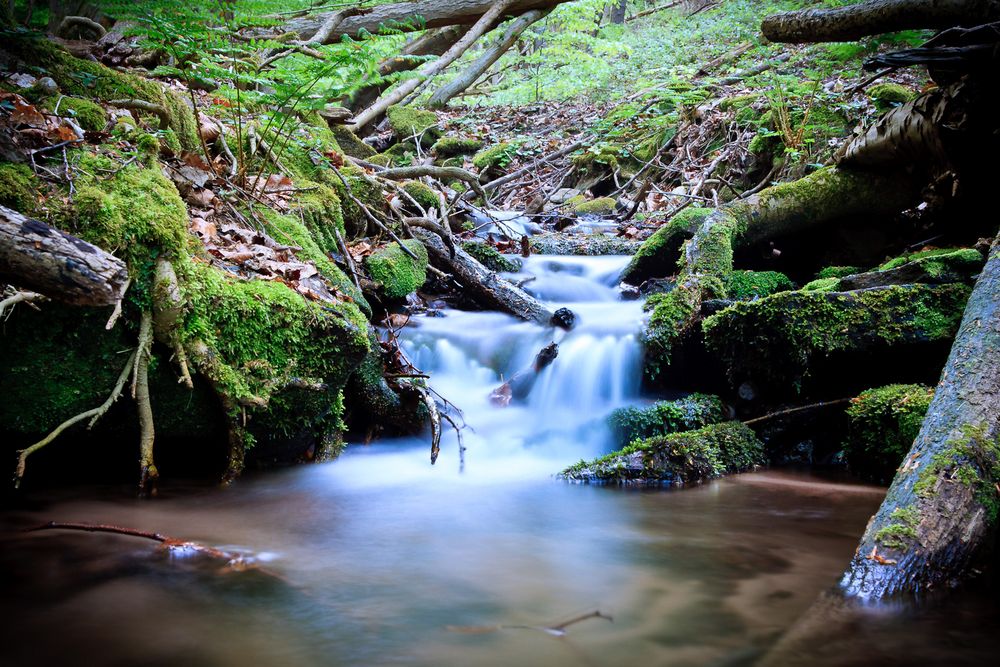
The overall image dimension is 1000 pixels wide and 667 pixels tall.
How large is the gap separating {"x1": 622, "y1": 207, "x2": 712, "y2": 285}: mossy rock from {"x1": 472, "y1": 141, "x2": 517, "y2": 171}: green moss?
5.34 m

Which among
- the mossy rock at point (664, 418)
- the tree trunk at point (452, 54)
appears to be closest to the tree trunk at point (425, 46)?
the tree trunk at point (452, 54)

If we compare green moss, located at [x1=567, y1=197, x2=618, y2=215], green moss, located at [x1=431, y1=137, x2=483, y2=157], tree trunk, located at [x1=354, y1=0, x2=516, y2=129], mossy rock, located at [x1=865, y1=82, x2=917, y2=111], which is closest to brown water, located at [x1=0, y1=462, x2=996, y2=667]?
mossy rock, located at [x1=865, y1=82, x2=917, y2=111]

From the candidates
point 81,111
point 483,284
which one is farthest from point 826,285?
point 81,111

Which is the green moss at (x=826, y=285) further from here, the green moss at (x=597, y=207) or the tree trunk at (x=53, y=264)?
the green moss at (x=597, y=207)

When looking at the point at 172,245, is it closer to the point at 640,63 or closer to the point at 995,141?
the point at 995,141

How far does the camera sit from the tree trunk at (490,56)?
35.7 ft

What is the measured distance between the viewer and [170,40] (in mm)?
4332

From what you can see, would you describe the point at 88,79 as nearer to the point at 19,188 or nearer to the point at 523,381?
the point at 19,188

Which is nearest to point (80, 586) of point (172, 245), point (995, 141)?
point (172, 245)

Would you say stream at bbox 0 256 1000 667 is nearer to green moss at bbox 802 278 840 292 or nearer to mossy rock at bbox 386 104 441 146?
green moss at bbox 802 278 840 292

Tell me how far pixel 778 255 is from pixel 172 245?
5963 mm

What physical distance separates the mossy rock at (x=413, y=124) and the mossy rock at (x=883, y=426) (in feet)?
32.7

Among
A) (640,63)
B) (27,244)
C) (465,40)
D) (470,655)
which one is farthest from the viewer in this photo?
(640,63)

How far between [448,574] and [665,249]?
5286 millimetres
